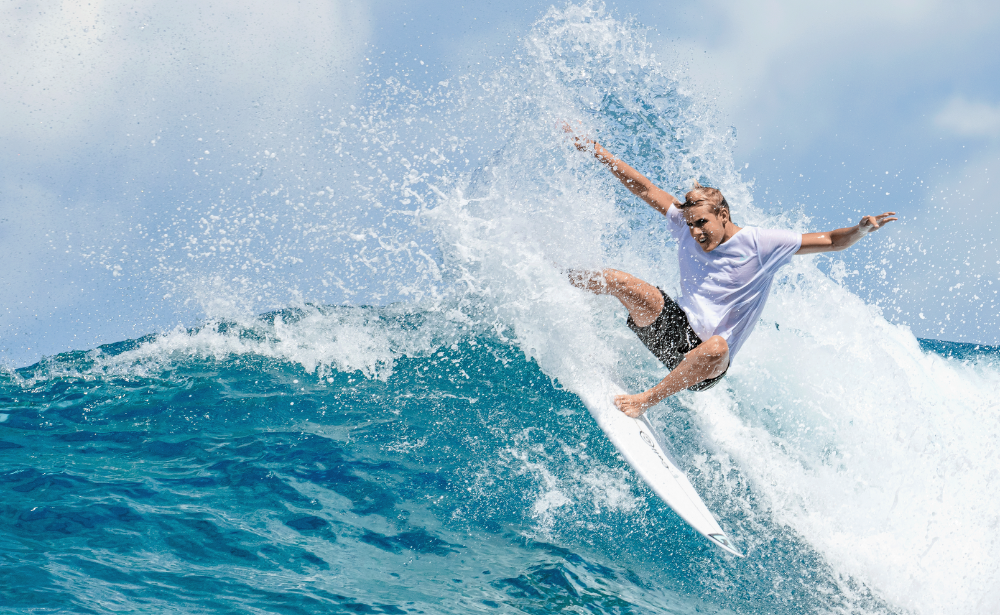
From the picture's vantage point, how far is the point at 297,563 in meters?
3.78

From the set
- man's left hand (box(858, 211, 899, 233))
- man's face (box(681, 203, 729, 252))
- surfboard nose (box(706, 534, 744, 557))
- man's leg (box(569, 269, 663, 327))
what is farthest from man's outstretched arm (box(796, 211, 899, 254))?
surfboard nose (box(706, 534, 744, 557))

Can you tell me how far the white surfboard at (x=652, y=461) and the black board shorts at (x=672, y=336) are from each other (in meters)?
0.62

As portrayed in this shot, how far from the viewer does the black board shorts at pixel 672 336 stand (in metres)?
4.66

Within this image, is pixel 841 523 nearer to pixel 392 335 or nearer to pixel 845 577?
pixel 845 577

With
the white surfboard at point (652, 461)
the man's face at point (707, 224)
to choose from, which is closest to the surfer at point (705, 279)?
the man's face at point (707, 224)

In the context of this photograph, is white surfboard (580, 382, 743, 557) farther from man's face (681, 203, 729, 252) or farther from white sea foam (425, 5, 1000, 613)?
man's face (681, 203, 729, 252)

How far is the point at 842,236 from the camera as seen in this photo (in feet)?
13.5

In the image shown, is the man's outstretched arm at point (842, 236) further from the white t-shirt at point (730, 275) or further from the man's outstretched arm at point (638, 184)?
the man's outstretched arm at point (638, 184)

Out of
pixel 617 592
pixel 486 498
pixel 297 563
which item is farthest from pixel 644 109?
pixel 297 563

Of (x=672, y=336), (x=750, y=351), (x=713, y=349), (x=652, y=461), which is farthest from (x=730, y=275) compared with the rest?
(x=750, y=351)

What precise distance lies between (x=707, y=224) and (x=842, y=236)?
0.88 metres

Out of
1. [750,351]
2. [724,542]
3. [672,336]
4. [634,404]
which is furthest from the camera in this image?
[750,351]

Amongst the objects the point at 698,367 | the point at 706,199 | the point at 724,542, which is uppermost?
the point at 706,199

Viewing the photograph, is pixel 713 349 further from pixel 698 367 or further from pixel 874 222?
pixel 874 222
